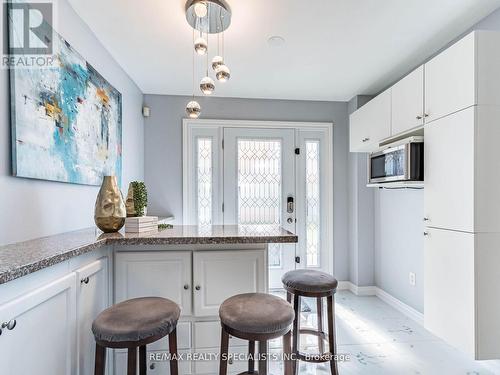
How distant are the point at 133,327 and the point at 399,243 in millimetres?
2758

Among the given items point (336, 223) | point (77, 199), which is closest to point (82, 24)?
point (77, 199)

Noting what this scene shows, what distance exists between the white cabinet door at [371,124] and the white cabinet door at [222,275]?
1.70 meters

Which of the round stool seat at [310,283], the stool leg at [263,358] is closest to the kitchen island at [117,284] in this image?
the round stool seat at [310,283]

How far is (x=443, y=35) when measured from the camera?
2.09 metres

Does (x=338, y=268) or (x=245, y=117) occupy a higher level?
(x=245, y=117)

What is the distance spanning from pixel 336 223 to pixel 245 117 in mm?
1821

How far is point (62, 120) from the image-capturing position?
1614 millimetres

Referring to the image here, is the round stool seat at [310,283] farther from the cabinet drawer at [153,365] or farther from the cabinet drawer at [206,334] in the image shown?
the cabinet drawer at [153,365]

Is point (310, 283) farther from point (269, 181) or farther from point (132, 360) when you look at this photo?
point (269, 181)

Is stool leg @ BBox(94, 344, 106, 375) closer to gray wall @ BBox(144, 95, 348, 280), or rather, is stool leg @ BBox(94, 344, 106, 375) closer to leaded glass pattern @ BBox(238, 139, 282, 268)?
gray wall @ BBox(144, 95, 348, 280)

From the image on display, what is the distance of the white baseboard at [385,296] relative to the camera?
2644 millimetres

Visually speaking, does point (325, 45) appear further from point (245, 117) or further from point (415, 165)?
point (245, 117)

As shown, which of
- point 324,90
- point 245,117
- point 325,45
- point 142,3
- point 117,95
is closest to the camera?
point 142,3
